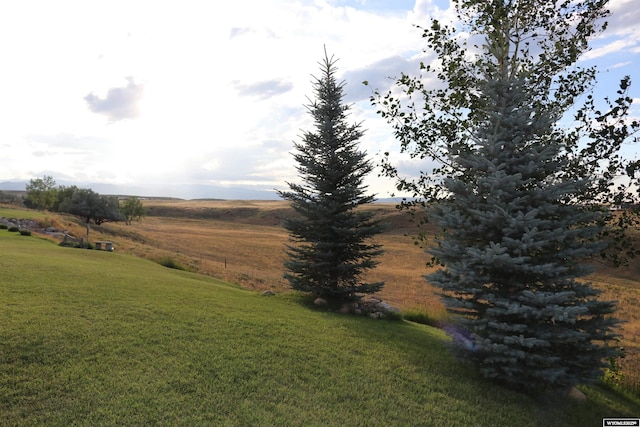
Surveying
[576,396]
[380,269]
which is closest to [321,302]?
[576,396]

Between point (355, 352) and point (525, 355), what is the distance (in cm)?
393

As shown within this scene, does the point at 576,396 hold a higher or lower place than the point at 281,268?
higher

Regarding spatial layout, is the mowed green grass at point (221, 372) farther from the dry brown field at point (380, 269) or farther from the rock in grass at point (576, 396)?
the dry brown field at point (380, 269)

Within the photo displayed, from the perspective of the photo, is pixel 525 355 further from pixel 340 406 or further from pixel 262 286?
pixel 262 286

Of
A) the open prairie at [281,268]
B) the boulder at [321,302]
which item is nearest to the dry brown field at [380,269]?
the open prairie at [281,268]

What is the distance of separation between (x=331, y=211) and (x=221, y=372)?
889cm

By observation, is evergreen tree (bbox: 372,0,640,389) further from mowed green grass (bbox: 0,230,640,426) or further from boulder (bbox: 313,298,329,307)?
boulder (bbox: 313,298,329,307)

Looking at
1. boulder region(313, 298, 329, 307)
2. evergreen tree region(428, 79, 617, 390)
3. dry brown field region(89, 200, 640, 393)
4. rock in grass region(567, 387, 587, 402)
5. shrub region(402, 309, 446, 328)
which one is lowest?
dry brown field region(89, 200, 640, 393)

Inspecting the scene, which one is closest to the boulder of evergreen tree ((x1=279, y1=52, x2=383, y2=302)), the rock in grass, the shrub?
evergreen tree ((x1=279, y1=52, x2=383, y2=302))

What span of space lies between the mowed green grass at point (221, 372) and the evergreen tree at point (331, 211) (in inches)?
154

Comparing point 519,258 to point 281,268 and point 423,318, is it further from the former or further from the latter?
point 281,268

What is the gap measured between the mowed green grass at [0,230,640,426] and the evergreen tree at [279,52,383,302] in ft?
12.8

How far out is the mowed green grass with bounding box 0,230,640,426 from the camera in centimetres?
680

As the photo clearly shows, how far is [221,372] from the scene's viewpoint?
26.5 ft
